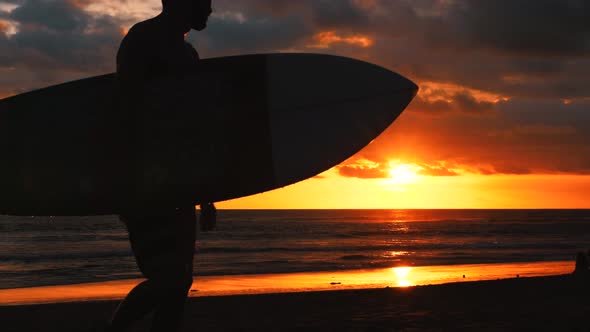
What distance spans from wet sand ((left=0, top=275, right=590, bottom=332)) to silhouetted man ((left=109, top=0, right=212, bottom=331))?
234 centimetres

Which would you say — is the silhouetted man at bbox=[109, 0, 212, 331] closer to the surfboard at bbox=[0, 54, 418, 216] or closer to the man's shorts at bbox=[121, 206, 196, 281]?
the man's shorts at bbox=[121, 206, 196, 281]

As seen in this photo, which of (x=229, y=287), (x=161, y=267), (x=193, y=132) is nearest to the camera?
(x=161, y=267)

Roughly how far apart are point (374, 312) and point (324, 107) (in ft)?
10.0

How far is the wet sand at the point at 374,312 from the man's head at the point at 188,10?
2.86m

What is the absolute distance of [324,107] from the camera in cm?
425

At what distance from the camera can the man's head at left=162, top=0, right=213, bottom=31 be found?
11.1 ft

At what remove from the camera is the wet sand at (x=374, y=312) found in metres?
5.86

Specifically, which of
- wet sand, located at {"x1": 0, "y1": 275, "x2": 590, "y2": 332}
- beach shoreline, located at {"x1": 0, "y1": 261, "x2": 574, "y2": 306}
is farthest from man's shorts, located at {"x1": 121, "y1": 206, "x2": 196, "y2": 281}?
beach shoreline, located at {"x1": 0, "y1": 261, "x2": 574, "y2": 306}

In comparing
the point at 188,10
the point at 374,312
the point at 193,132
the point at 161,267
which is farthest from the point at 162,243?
the point at 374,312

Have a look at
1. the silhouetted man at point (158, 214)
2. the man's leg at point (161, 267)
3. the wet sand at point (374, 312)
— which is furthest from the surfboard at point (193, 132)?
the wet sand at point (374, 312)

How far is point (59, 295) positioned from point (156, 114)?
8868 millimetres

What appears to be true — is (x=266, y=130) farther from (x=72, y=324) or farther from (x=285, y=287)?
(x=285, y=287)

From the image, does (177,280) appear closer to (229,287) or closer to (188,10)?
(188,10)

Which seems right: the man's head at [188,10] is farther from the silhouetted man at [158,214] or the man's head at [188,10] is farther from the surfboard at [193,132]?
the surfboard at [193,132]
